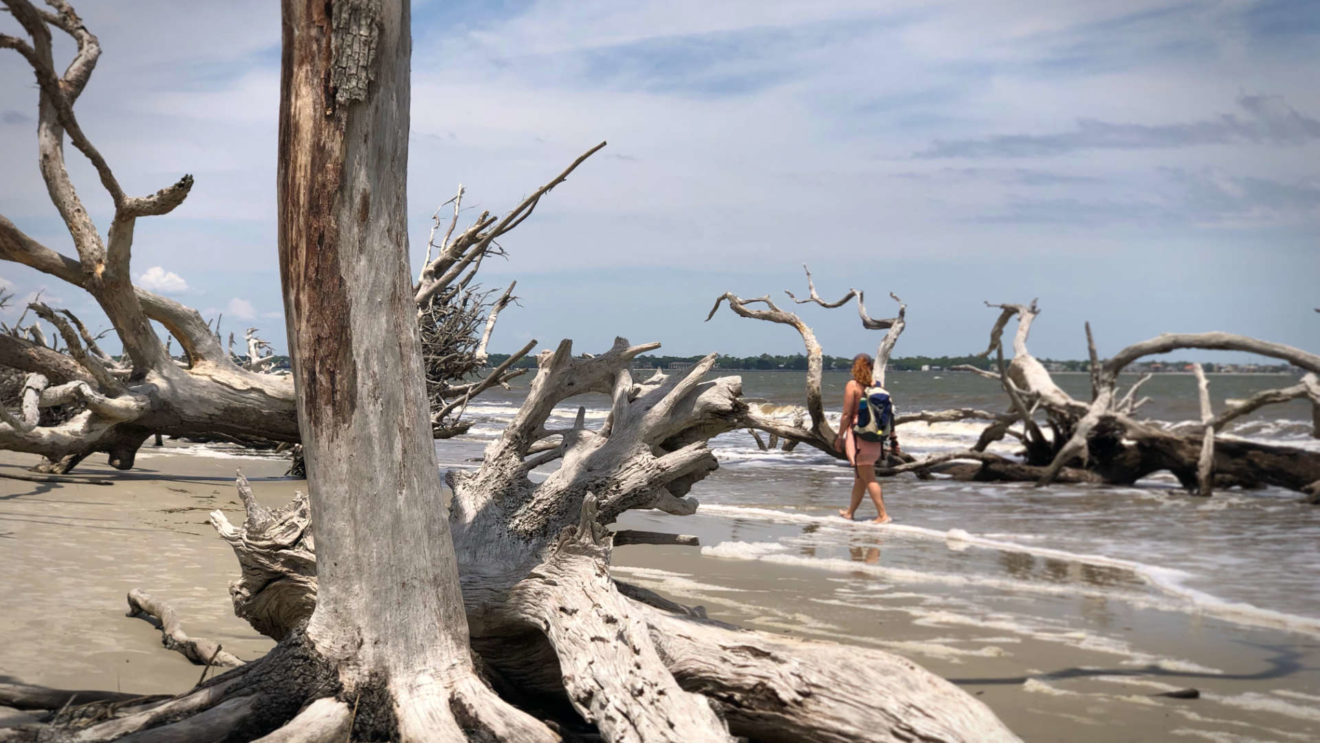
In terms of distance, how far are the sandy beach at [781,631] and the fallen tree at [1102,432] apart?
5.27 metres

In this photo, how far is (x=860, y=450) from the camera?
11094mm

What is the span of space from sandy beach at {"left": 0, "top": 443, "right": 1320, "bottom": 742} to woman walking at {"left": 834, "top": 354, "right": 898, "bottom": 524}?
2543 millimetres

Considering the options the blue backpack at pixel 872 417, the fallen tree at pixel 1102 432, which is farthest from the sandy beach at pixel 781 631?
the fallen tree at pixel 1102 432

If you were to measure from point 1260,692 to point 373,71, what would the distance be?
4.76 metres

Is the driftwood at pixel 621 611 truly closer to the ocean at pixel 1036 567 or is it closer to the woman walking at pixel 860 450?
the ocean at pixel 1036 567

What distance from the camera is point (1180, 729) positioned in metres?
4.20

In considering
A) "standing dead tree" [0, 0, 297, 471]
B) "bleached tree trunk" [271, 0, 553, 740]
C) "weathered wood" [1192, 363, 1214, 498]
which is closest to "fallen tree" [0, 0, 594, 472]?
"standing dead tree" [0, 0, 297, 471]

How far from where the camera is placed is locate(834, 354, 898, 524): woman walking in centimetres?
1091

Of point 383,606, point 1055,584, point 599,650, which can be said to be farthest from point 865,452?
point 383,606

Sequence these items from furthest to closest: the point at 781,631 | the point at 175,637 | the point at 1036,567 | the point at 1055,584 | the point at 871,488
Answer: the point at 871,488 < the point at 1036,567 < the point at 1055,584 < the point at 781,631 < the point at 175,637

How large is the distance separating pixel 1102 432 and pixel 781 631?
35.3ft

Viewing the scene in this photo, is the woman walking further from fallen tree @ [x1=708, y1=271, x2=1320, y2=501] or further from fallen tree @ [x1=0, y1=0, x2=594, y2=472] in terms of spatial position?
fallen tree @ [x1=0, y1=0, x2=594, y2=472]

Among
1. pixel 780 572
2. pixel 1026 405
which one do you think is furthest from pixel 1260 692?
pixel 1026 405

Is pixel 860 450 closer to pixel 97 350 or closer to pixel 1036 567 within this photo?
pixel 1036 567
